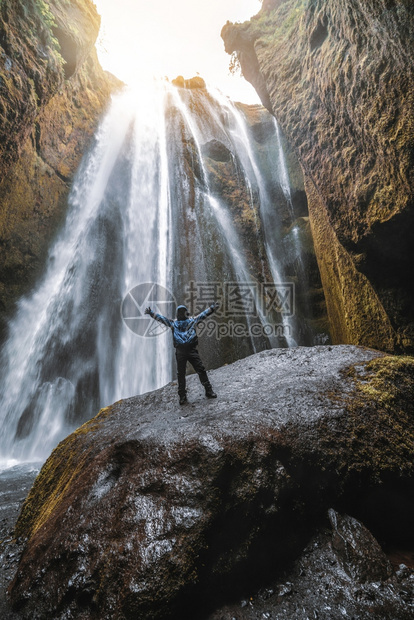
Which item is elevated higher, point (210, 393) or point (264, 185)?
point (264, 185)

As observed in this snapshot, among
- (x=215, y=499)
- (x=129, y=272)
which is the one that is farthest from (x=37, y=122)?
(x=215, y=499)

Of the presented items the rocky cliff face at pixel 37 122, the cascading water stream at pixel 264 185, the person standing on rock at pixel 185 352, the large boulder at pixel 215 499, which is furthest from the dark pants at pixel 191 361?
the rocky cliff face at pixel 37 122

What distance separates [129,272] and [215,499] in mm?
11397

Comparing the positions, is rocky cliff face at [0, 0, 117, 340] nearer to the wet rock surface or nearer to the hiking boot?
the wet rock surface

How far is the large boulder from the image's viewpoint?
1.87 meters

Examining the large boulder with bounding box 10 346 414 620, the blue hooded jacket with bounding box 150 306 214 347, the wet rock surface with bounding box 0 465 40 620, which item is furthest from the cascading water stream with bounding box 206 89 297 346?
the wet rock surface with bounding box 0 465 40 620

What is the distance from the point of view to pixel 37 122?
10594mm

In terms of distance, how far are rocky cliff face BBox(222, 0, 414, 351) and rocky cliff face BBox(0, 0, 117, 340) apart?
795cm

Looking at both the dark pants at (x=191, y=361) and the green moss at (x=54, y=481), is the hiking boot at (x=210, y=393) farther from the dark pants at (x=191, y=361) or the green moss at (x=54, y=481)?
the green moss at (x=54, y=481)

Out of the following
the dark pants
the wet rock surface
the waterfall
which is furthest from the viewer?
the waterfall

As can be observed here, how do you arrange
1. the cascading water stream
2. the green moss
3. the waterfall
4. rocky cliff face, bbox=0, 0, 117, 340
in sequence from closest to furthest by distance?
1. the green moss
2. rocky cliff face, bbox=0, 0, 117, 340
3. the waterfall
4. the cascading water stream

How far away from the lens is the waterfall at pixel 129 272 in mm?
9875

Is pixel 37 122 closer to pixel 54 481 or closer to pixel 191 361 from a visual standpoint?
pixel 191 361

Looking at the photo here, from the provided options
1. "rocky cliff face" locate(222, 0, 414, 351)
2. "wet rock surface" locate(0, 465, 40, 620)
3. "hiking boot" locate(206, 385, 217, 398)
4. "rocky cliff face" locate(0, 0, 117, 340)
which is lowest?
"wet rock surface" locate(0, 465, 40, 620)
